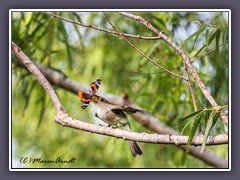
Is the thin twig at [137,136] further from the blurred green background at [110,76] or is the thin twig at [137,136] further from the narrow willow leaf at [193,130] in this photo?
the blurred green background at [110,76]

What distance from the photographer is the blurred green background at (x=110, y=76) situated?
239cm

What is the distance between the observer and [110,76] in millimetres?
3049

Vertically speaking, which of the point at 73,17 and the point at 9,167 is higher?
the point at 73,17

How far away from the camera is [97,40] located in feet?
10.3

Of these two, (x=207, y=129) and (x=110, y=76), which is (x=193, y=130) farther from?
(x=110, y=76)

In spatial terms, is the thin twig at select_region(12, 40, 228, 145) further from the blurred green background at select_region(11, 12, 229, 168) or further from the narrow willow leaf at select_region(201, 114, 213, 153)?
the blurred green background at select_region(11, 12, 229, 168)

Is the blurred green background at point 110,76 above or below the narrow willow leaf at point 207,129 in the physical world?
above

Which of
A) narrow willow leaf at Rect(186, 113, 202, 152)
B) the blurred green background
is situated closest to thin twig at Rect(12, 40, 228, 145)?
narrow willow leaf at Rect(186, 113, 202, 152)

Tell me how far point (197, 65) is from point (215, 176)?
0.70 meters

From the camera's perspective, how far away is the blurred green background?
239cm

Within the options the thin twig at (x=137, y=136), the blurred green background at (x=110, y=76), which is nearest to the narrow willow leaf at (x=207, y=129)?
the thin twig at (x=137, y=136)

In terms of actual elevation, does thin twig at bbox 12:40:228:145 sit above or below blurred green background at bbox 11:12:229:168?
below
